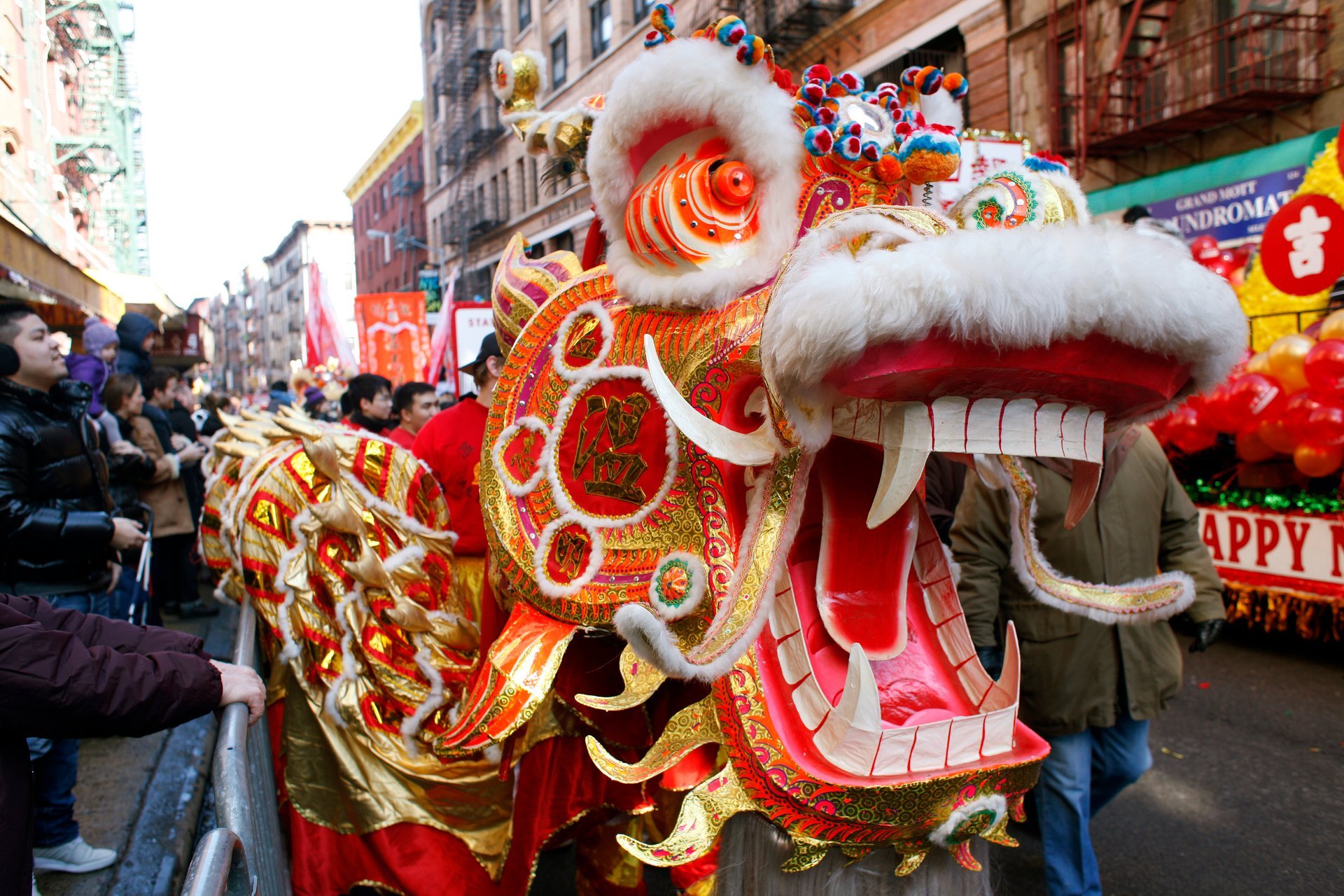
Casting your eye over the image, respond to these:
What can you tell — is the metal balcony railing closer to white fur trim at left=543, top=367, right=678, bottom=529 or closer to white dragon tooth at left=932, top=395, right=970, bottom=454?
white fur trim at left=543, top=367, right=678, bottom=529

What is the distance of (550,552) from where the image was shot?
2.06 meters

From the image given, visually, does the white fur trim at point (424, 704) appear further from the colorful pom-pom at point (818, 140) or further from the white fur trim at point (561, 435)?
the colorful pom-pom at point (818, 140)

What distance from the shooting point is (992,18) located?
44.1 feet

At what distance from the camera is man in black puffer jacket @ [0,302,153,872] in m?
3.08

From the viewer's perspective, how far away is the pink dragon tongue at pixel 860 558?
1.65 metres

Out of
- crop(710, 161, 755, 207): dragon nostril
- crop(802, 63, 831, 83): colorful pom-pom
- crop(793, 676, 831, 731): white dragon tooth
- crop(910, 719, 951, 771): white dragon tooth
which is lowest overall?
crop(910, 719, 951, 771): white dragon tooth

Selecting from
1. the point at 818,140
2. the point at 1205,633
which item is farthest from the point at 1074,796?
the point at 818,140

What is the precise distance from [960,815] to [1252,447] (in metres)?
5.39

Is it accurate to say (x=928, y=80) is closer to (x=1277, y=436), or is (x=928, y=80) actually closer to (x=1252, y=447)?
(x=1277, y=436)

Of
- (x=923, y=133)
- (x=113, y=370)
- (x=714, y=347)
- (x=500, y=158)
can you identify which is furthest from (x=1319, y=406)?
(x=500, y=158)

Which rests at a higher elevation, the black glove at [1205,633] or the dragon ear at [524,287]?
the dragon ear at [524,287]

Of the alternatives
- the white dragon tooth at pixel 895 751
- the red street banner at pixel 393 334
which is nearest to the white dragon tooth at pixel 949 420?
the white dragon tooth at pixel 895 751

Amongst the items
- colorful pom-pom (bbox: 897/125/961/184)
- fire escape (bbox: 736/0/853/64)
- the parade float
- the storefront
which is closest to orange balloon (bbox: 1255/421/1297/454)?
the parade float

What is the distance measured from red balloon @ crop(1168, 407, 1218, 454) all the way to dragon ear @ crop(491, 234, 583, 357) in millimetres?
5154
